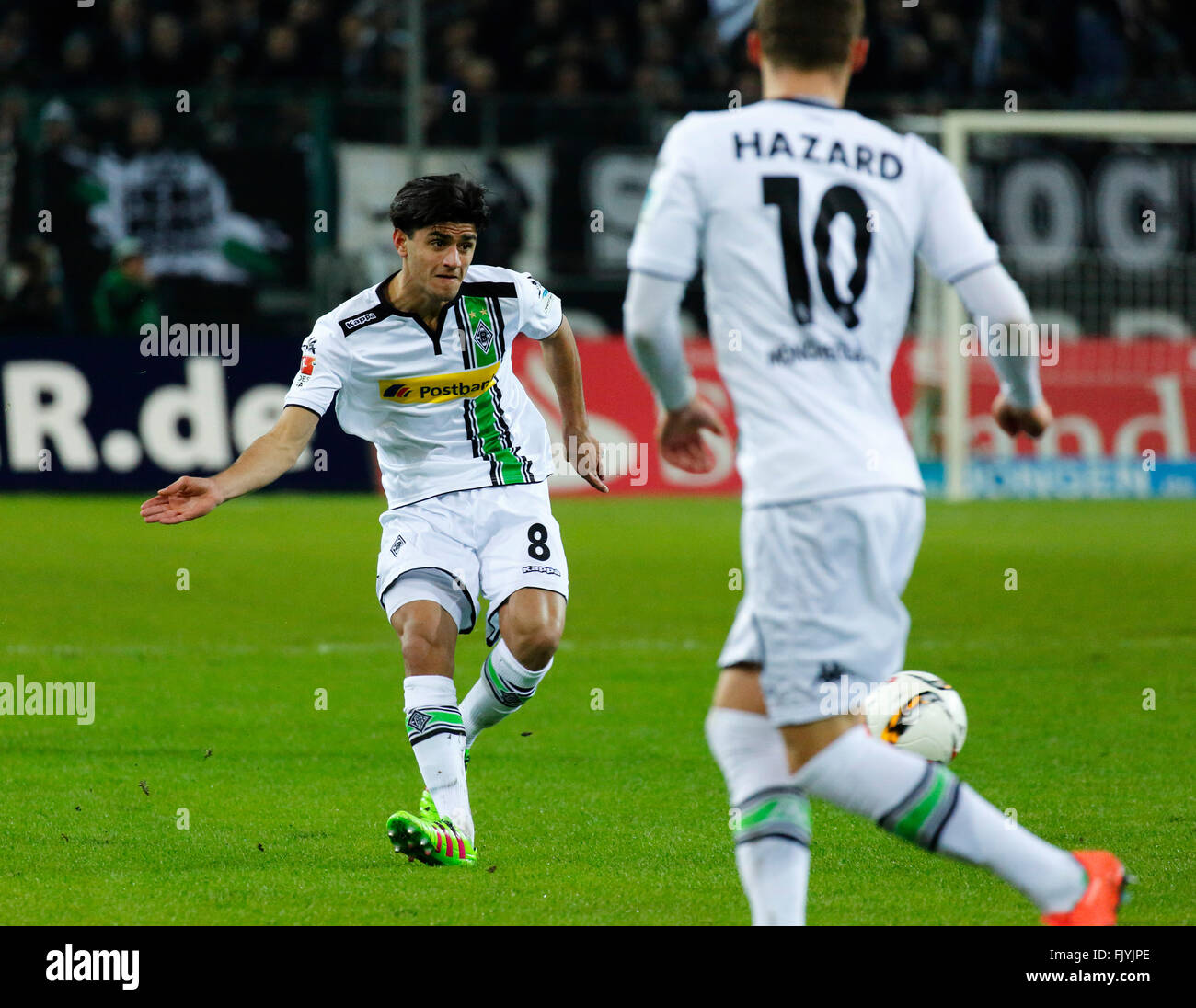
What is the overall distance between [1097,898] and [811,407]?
111 centimetres

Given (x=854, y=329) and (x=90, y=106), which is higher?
(x=90, y=106)

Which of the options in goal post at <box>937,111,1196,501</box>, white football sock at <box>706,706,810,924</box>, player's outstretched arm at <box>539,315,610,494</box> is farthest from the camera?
goal post at <box>937,111,1196,501</box>

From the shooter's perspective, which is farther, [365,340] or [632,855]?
[365,340]

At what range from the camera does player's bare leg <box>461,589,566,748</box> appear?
5.64m

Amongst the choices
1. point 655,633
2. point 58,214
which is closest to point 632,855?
point 655,633

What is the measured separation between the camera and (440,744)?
5379 millimetres

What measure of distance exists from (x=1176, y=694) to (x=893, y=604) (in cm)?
497

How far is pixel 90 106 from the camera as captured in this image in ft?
57.8

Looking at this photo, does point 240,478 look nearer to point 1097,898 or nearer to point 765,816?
point 765,816

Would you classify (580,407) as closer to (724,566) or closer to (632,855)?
(632,855)

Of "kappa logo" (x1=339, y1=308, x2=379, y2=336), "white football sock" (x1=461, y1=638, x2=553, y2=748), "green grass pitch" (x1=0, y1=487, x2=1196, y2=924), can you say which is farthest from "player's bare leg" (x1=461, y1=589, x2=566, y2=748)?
"kappa logo" (x1=339, y1=308, x2=379, y2=336)

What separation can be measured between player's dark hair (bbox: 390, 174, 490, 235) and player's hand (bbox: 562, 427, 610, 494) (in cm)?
75

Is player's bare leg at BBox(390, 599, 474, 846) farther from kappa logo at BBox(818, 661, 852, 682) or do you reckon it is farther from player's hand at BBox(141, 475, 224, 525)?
kappa logo at BBox(818, 661, 852, 682)

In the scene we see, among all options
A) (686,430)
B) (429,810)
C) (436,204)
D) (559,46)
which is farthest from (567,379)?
(559,46)
